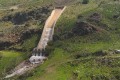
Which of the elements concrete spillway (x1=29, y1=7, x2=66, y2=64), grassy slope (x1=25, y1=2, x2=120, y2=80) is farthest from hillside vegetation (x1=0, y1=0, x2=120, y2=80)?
concrete spillway (x1=29, y1=7, x2=66, y2=64)

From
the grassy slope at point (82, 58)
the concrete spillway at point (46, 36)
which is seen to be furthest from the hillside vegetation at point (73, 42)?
the concrete spillway at point (46, 36)

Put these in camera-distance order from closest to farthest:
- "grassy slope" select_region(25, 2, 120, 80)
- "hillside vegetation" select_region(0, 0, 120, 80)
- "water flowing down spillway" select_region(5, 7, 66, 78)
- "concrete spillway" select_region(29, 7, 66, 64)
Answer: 1. "grassy slope" select_region(25, 2, 120, 80)
2. "hillside vegetation" select_region(0, 0, 120, 80)
3. "water flowing down spillway" select_region(5, 7, 66, 78)
4. "concrete spillway" select_region(29, 7, 66, 64)

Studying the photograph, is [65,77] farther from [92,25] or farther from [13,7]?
[13,7]

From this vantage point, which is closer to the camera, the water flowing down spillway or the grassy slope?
the grassy slope

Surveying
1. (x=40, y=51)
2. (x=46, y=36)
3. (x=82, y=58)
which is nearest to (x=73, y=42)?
(x=40, y=51)

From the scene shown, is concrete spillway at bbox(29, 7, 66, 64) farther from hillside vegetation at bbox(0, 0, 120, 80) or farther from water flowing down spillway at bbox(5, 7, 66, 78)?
hillside vegetation at bbox(0, 0, 120, 80)

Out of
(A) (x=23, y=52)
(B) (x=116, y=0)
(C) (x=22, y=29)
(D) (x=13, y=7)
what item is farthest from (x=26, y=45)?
(D) (x=13, y=7)

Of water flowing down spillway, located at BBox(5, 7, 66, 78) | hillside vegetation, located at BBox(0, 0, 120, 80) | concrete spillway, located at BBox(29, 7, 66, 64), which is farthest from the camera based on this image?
concrete spillway, located at BBox(29, 7, 66, 64)
